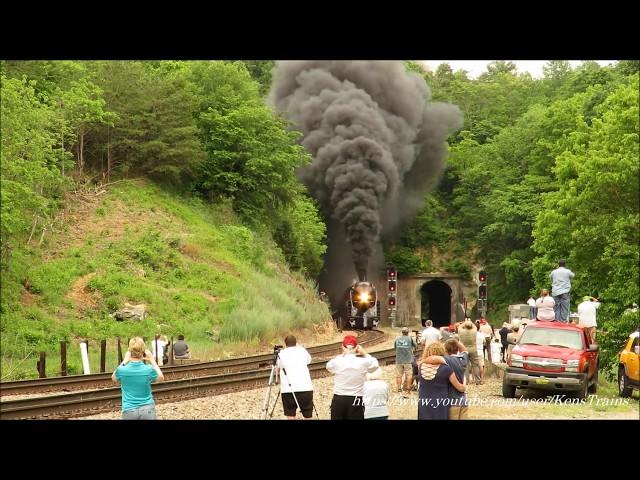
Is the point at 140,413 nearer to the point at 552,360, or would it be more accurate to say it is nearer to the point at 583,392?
the point at 552,360

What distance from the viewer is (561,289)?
17.7 meters

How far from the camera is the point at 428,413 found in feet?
34.6

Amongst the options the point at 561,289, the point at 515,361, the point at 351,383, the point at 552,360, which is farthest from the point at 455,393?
the point at 561,289

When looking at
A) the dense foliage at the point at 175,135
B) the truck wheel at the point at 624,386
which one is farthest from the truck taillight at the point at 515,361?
the dense foliage at the point at 175,135

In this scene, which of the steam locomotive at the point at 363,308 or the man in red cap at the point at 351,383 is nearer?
A: the man in red cap at the point at 351,383

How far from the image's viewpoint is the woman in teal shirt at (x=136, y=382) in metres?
9.84

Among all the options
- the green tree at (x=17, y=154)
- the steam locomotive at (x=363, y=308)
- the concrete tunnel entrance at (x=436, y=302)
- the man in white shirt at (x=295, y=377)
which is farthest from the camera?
the concrete tunnel entrance at (x=436, y=302)

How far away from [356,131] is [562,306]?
3085cm

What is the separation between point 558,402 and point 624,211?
4419 millimetres

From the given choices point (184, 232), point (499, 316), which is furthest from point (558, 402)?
point (499, 316)

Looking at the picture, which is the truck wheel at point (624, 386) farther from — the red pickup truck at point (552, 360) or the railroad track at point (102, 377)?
the railroad track at point (102, 377)

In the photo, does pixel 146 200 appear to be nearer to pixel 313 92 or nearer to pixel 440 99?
pixel 313 92

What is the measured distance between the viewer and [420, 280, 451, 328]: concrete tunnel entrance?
2272 inches

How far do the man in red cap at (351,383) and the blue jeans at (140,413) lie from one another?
2227 mm
